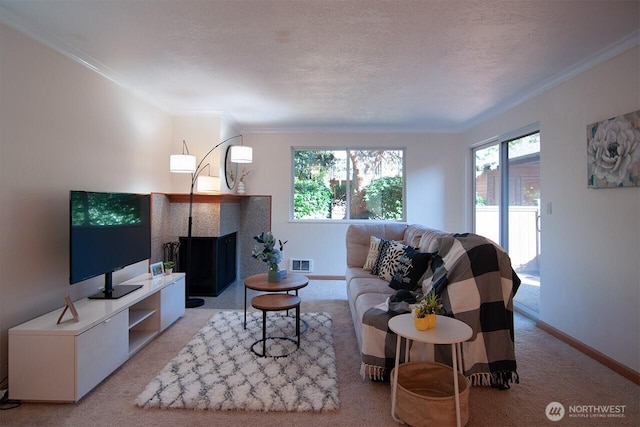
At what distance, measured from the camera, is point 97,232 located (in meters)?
2.61

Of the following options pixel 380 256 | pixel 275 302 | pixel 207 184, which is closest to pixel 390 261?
pixel 380 256

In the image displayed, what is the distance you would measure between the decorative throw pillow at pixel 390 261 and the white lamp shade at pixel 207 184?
2.36 meters

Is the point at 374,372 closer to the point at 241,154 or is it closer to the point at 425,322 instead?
the point at 425,322

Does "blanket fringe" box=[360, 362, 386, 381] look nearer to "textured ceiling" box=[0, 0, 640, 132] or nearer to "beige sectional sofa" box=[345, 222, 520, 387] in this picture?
"beige sectional sofa" box=[345, 222, 520, 387]

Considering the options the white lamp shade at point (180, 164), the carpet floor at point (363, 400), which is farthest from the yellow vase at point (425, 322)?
the white lamp shade at point (180, 164)

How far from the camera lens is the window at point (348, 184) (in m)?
5.49

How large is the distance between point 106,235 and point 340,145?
3.64 meters

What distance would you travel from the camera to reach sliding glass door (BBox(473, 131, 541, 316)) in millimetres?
3668

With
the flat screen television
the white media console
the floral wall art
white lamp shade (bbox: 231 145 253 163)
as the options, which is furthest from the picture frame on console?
the floral wall art

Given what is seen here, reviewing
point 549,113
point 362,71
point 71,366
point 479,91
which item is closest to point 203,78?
point 362,71

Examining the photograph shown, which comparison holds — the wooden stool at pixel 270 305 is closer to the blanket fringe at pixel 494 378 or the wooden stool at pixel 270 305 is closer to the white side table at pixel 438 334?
the white side table at pixel 438 334

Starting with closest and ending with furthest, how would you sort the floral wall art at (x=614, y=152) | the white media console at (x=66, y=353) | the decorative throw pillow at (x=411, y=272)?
the white media console at (x=66, y=353) → the floral wall art at (x=614, y=152) → the decorative throw pillow at (x=411, y=272)

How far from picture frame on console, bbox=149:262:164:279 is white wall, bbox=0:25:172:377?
0.34m

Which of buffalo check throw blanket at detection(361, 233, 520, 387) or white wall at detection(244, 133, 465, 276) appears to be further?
white wall at detection(244, 133, 465, 276)
